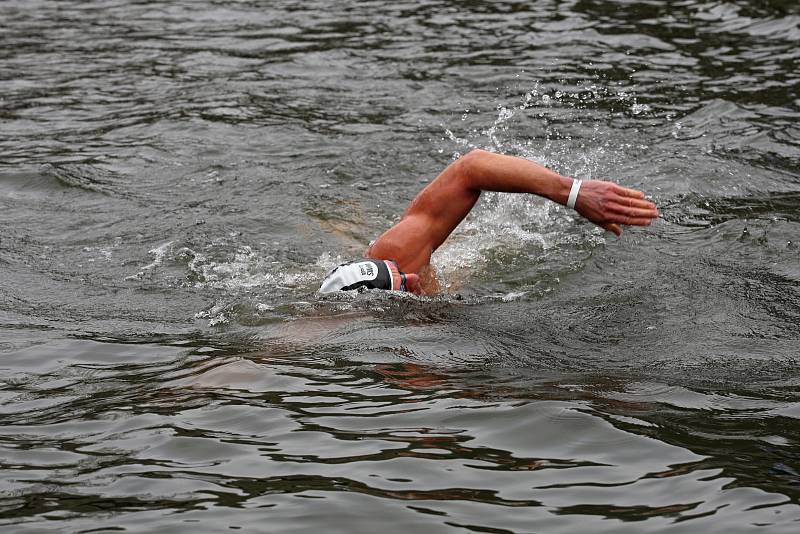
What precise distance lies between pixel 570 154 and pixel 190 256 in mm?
3829

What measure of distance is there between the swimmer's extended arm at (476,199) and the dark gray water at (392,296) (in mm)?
445

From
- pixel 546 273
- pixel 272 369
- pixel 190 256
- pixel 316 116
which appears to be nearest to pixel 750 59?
pixel 316 116

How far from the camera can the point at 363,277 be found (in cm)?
657

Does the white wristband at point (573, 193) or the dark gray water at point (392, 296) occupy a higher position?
the white wristband at point (573, 193)

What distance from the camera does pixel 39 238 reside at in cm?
846

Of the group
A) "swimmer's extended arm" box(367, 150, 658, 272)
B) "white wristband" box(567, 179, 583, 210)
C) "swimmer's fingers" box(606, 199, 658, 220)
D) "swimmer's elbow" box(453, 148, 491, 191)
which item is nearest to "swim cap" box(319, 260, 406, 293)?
"swimmer's extended arm" box(367, 150, 658, 272)

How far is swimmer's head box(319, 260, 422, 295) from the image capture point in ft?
21.6

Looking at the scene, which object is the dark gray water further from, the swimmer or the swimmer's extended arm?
the swimmer's extended arm

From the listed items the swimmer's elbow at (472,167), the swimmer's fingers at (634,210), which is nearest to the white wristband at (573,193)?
the swimmer's fingers at (634,210)

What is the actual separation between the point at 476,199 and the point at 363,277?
35.5 inches

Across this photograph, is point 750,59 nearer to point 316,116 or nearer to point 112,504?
point 316,116

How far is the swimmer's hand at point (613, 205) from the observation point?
5.79 m

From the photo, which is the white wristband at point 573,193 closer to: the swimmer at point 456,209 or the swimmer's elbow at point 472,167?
the swimmer at point 456,209

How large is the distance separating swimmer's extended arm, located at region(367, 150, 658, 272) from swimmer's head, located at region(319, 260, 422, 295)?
34 cm
